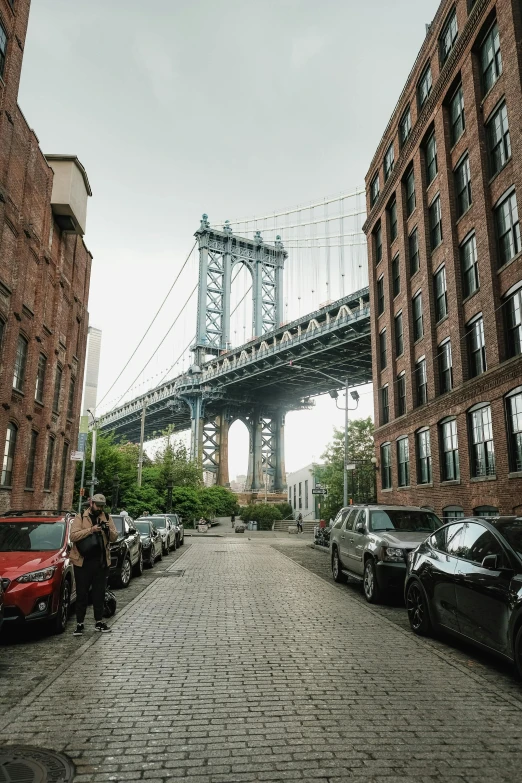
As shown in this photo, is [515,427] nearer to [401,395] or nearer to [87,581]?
[401,395]

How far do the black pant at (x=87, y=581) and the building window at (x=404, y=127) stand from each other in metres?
26.1

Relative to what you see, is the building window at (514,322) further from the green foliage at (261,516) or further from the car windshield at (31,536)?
the green foliage at (261,516)

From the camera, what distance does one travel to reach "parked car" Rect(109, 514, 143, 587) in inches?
470

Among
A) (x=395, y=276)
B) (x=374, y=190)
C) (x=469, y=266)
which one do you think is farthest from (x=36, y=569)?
(x=374, y=190)

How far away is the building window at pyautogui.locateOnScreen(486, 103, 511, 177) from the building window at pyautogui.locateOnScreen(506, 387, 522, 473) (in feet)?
24.3

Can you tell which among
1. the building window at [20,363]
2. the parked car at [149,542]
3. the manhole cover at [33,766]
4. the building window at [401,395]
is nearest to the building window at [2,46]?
the building window at [20,363]

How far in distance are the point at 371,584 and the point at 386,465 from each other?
20.2 meters

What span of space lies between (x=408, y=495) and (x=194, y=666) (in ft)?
69.8

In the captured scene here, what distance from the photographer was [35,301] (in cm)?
2323

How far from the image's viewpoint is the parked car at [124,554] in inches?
470

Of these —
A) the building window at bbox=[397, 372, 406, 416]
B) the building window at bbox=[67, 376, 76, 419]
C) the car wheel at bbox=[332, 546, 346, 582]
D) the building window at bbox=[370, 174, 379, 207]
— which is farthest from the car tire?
the building window at bbox=[370, 174, 379, 207]

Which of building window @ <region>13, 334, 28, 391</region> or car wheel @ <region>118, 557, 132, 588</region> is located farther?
building window @ <region>13, 334, 28, 391</region>

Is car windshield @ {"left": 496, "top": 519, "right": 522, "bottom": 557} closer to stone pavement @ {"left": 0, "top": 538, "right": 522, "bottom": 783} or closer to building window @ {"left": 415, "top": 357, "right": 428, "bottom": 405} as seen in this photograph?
stone pavement @ {"left": 0, "top": 538, "right": 522, "bottom": 783}

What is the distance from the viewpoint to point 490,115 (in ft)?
66.9
